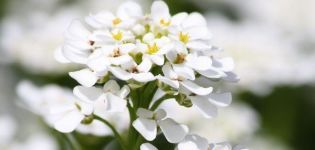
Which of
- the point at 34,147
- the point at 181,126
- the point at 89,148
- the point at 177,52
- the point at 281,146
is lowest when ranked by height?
the point at 281,146

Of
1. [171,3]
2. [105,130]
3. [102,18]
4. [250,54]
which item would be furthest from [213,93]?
[171,3]

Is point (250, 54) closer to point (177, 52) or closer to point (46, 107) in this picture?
point (46, 107)

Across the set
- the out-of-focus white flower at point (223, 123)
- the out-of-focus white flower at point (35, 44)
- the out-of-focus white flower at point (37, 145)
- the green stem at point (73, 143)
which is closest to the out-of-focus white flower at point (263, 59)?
the out-of-focus white flower at point (223, 123)

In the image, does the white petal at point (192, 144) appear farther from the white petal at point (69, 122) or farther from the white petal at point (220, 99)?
the white petal at point (69, 122)

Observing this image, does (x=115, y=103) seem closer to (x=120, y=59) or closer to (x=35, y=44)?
(x=120, y=59)

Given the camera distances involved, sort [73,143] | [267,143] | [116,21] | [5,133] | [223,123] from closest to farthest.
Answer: [116,21]
[73,143]
[5,133]
[223,123]
[267,143]

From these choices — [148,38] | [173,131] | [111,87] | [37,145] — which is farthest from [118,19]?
[37,145]

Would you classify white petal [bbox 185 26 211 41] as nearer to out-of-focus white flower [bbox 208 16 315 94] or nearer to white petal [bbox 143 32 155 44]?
white petal [bbox 143 32 155 44]
